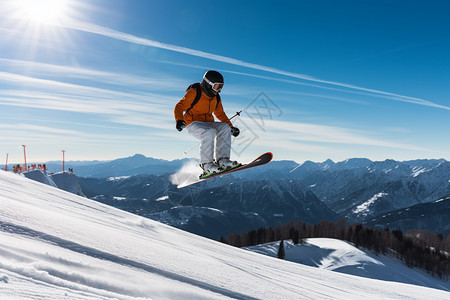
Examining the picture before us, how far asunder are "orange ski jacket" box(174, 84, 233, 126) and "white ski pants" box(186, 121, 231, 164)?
0.29m

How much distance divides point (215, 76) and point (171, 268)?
23.0 feet

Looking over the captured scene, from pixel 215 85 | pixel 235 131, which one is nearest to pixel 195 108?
pixel 215 85

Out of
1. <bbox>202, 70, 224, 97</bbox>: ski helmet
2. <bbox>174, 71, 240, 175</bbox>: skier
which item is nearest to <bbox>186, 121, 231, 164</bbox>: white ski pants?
<bbox>174, 71, 240, 175</bbox>: skier

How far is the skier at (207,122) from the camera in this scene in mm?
10133

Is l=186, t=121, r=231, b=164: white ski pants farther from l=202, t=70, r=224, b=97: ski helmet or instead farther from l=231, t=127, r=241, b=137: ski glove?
l=202, t=70, r=224, b=97: ski helmet

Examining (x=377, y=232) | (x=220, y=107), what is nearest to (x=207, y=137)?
(x=220, y=107)

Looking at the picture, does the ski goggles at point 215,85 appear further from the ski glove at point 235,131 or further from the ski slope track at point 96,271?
the ski slope track at point 96,271

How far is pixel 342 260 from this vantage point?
276 ft

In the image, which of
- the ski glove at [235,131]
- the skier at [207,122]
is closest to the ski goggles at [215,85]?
the skier at [207,122]

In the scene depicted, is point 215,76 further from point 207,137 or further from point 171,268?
point 171,268

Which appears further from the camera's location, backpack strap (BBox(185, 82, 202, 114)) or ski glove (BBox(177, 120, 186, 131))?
backpack strap (BBox(185, 82, 202, 114))

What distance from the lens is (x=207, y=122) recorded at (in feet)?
35.3

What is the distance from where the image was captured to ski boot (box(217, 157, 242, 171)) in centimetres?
1054

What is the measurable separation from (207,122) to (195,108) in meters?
0.67
